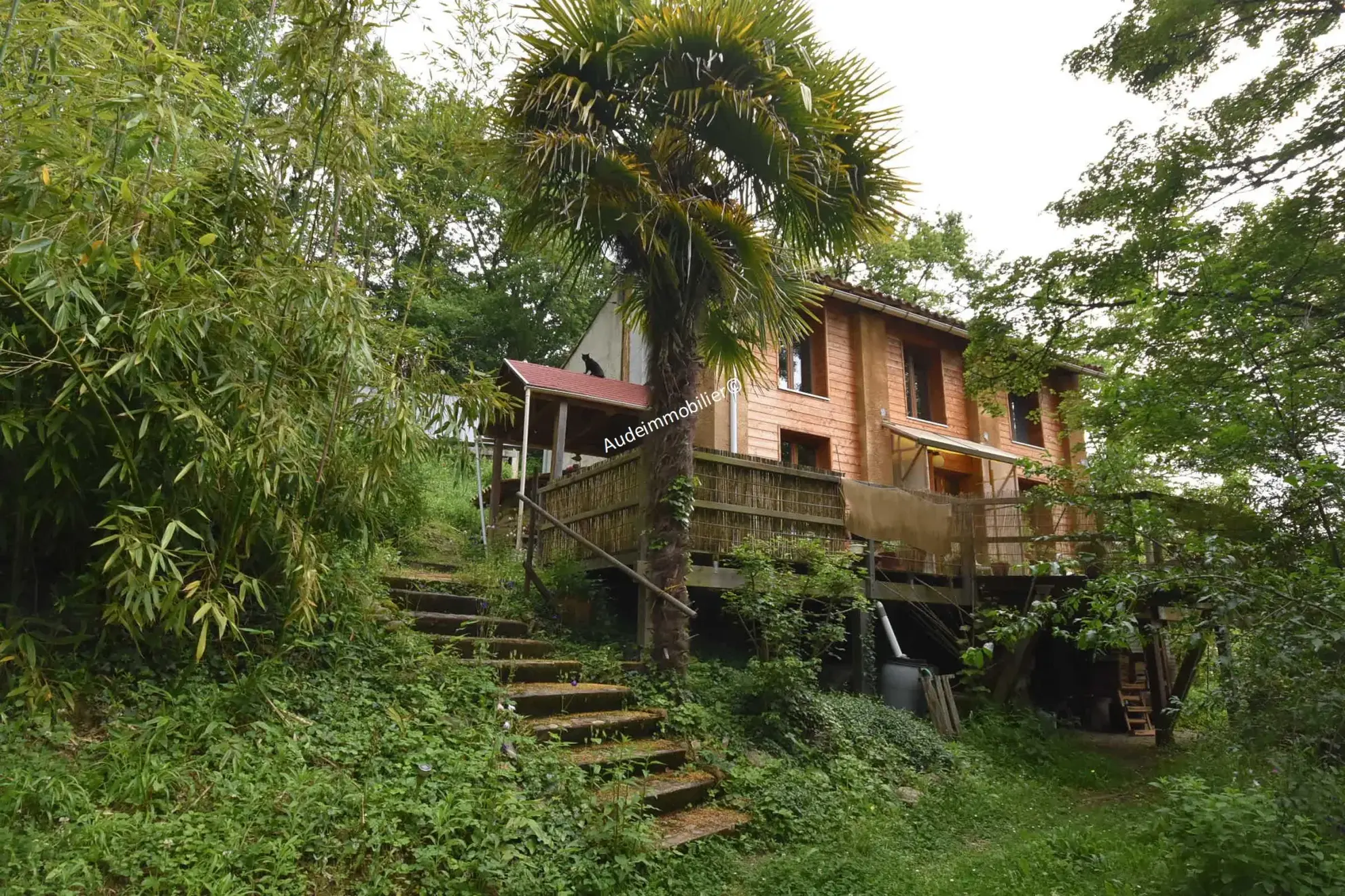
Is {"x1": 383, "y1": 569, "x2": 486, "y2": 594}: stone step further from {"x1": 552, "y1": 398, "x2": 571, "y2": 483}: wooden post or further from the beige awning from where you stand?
the beige awning

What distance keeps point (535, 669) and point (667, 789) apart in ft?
5.21

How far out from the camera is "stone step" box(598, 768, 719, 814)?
4.47m

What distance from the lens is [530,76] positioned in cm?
632

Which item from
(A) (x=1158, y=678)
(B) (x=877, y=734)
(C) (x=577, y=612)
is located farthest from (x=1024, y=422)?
(C) (x=577, y=612)

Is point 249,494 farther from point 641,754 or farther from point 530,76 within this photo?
point 530,76

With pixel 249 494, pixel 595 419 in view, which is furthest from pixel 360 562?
pixel 595 419

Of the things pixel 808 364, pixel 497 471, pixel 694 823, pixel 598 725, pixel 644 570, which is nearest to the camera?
pixel 694 823

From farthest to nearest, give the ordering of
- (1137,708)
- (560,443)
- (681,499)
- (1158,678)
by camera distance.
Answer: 1. (1137,708)
2. (560,443)
3. (1158,678)
4. (681,499)

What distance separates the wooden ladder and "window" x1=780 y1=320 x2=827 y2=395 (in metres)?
6.15

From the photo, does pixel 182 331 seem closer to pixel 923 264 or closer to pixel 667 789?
pixel 667 789

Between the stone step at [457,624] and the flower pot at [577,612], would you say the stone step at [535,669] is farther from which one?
the flower pot at [577,612]

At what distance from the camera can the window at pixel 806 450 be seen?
12508 millimetres

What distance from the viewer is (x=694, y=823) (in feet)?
15.4

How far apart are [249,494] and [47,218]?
1.39m
